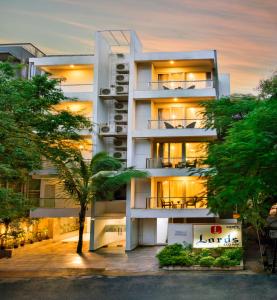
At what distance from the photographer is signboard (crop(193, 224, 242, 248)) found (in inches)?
744

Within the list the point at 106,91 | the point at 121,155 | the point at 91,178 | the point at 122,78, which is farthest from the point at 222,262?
the point at 122,78

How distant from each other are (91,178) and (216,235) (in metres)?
8.42

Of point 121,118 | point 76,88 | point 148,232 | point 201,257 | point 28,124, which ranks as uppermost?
point 76,88

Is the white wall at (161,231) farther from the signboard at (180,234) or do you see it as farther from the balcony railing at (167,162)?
the signboard at (180,234)

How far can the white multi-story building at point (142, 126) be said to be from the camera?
82.2ft

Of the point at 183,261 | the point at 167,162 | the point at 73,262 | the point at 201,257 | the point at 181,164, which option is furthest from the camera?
the point at 167,162

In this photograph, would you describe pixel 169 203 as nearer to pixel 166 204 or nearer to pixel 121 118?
pixel 166 204

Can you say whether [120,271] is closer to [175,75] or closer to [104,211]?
[104,211]

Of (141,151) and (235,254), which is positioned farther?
(141,151)

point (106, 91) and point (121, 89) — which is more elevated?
point (121, 89)

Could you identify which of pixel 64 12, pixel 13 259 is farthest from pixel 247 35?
pixel 13 259

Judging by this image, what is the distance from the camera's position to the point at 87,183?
22969 mm

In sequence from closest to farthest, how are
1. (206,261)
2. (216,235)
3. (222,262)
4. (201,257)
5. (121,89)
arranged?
1. (222,262)
2. (206,261)
3. (201,257)
4. (216,235)
5. (121,89)

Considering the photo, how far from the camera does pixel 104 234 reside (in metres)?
26.3
